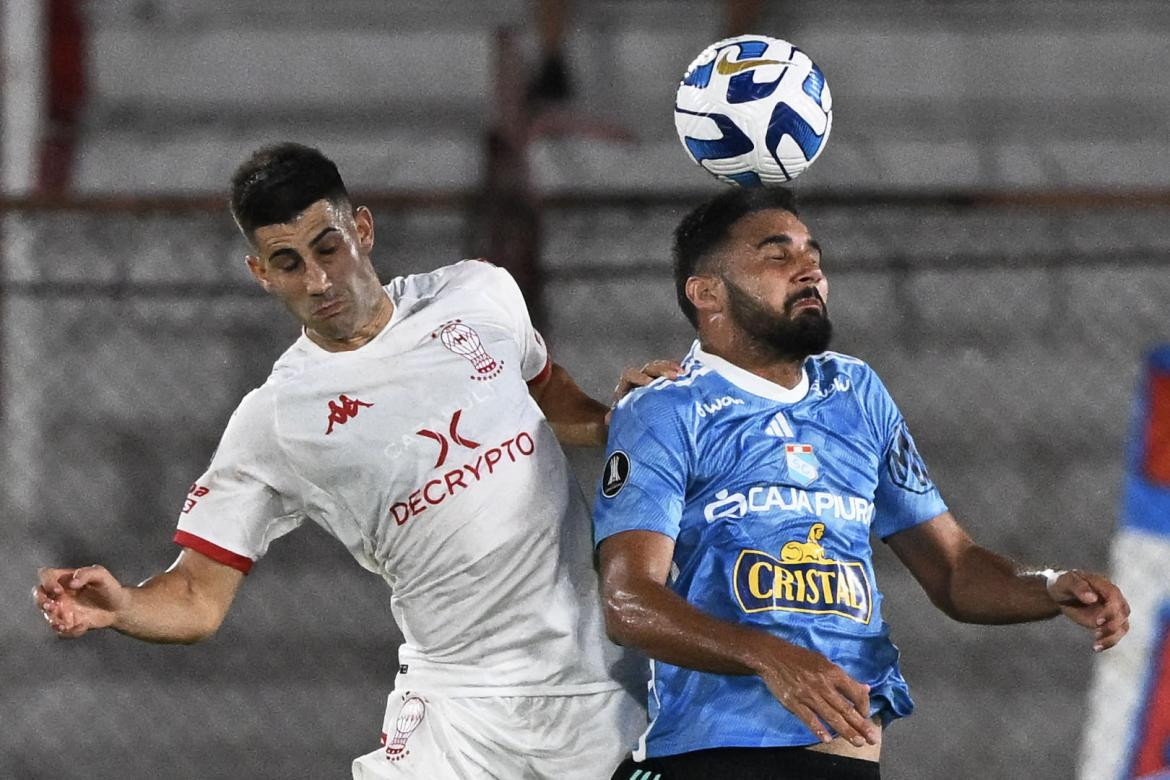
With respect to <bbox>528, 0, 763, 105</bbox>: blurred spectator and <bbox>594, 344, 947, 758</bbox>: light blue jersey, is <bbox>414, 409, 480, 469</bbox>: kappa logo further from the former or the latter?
<bbox>528, 0, 763, 105</bbox>: blurred spectator

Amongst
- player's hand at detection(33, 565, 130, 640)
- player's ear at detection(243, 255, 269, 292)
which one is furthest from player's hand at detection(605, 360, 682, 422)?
player's hand at detection(33, 565, 130, 640)

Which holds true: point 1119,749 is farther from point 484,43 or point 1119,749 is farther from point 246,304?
point 484,43

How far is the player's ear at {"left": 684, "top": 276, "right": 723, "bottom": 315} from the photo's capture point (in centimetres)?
267

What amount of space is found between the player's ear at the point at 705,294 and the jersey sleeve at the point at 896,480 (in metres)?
0.33

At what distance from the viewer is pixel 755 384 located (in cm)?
259

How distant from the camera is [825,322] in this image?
257 centimetres

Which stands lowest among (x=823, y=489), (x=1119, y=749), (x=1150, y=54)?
(x=1119, y=749)

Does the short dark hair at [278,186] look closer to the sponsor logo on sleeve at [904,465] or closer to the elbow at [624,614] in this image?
the elbow at [624,614]

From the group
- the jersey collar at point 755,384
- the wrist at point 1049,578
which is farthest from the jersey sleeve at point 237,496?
the wrist at point 1049,578

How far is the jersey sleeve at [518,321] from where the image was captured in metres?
3.01

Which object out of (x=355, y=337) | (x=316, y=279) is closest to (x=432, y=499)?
(x=355, y=337)

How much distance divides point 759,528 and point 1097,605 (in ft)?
1.84

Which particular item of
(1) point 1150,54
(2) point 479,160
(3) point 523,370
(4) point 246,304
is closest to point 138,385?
(4) point 246,304

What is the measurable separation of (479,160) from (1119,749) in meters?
3.50
